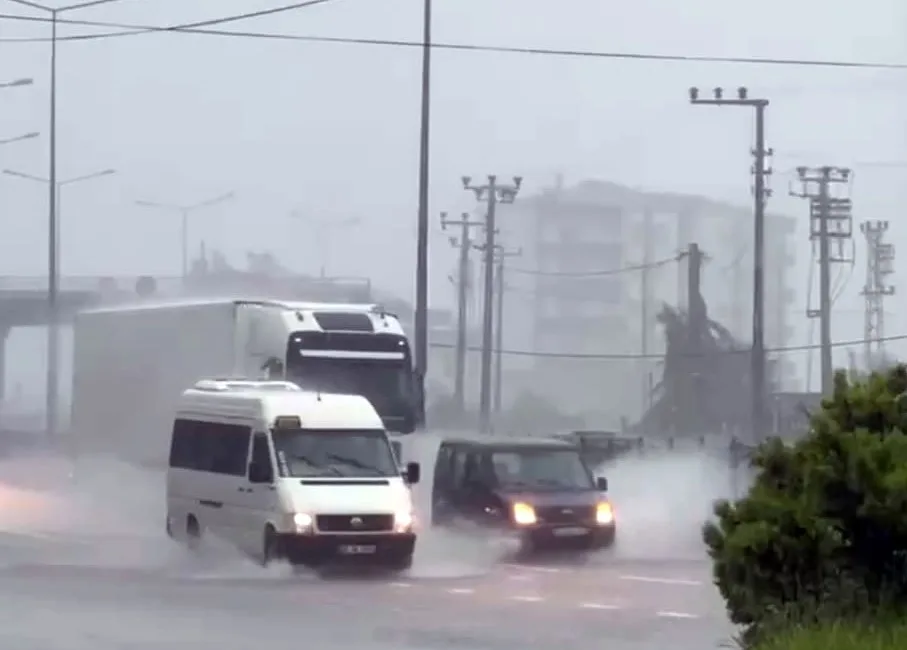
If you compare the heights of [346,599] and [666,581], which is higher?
[346,599]

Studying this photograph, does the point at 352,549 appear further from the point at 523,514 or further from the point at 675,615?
the point at 675,615

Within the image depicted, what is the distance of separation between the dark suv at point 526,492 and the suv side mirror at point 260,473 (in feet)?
14.3

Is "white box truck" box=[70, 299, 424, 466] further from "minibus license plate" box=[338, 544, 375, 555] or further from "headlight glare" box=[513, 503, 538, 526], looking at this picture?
"minibus license plate" box=[338, 544, 375, 555]

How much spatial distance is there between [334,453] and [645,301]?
51.4 metres

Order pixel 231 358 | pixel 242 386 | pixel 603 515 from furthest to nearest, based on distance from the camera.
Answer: pixel 231 358
pixel 603 515
pixel 242 386

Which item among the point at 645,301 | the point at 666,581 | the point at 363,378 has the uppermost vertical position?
the point at 645,301

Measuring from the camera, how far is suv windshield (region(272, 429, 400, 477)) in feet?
80.0

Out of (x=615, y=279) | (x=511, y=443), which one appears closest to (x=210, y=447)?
(x=511, y=443)

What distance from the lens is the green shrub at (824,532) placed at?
412 inches

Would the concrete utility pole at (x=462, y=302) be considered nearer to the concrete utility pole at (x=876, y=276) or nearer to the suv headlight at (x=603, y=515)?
the concrete utility pole at (x=876, y=276)

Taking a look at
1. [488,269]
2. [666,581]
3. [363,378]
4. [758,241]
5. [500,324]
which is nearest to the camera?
[666,581]

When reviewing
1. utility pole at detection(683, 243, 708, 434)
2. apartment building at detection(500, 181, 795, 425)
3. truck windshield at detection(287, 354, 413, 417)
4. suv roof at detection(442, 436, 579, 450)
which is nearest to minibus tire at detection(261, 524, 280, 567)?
suv roof at detection(442, 436, 579, 450)

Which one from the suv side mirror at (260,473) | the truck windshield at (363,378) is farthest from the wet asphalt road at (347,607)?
the truck windshield at (363,378)

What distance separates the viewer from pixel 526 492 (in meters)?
27.8
